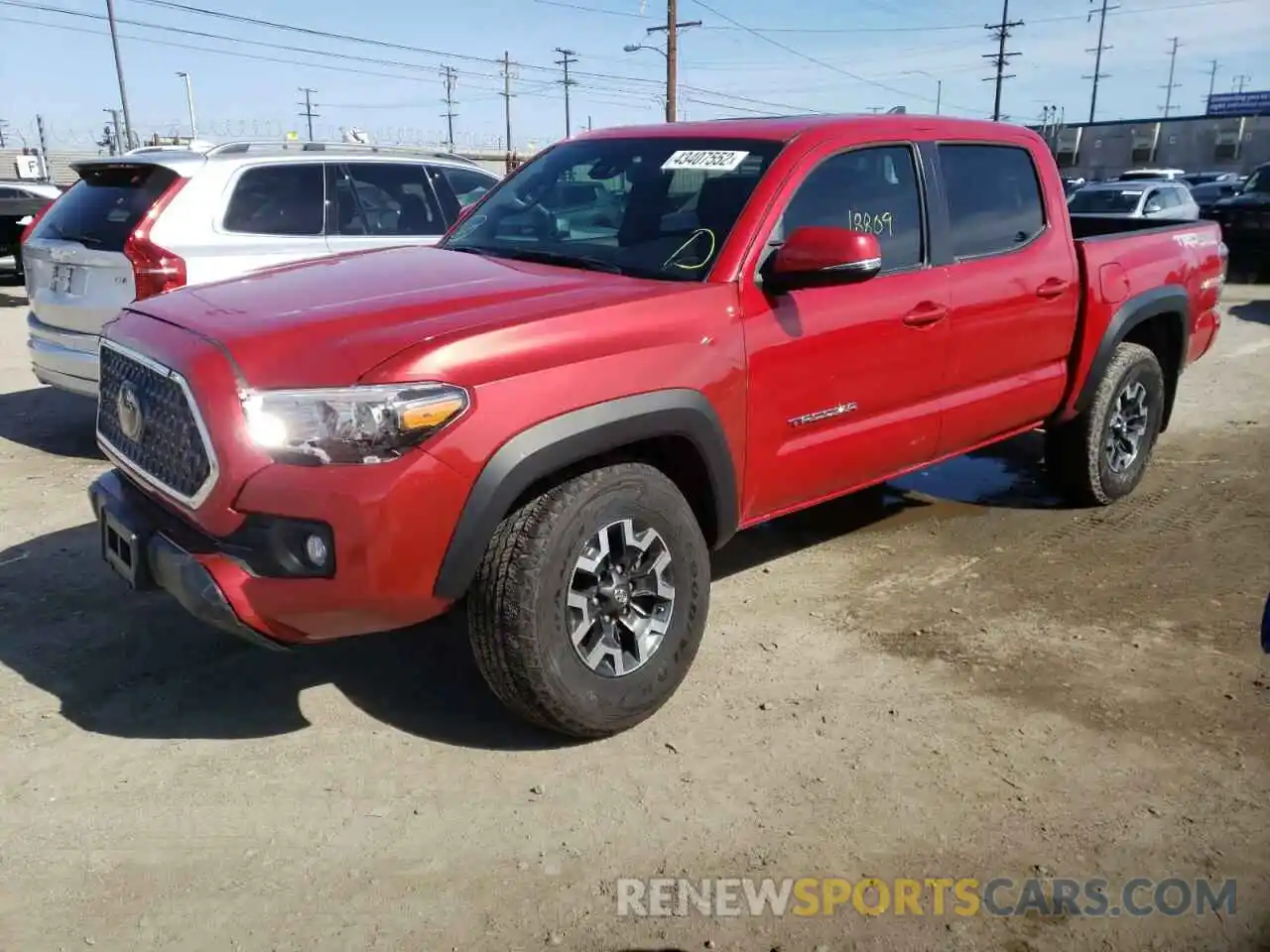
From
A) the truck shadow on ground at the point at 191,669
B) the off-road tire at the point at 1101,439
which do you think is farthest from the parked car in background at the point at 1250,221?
the truck shadow on ground at the point at 191,669

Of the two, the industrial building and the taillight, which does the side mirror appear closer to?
the taillight

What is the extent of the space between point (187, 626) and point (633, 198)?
2.40 m

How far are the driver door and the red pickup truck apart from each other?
0.5 inches

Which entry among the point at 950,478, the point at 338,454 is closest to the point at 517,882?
the point at 338,454

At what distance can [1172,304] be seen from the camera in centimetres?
544

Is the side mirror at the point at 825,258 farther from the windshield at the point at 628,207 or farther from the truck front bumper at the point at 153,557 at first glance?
the truck front bumper at the point at 153,557

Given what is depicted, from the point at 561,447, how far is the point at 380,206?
4668mm

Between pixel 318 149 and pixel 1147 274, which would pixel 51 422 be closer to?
pixel 318 149

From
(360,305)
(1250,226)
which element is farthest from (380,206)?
(1250,226)

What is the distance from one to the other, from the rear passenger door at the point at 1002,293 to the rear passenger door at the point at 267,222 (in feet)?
12.6

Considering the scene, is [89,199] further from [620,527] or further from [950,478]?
[950,478]

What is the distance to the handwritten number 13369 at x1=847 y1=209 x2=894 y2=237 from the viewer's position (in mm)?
3896

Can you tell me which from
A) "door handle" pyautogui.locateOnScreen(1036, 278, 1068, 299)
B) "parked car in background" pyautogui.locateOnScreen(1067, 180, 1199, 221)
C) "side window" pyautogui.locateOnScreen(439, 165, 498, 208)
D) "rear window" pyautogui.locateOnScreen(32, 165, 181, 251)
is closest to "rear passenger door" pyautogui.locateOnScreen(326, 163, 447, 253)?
"side window" pyautogui.locateOnScreen(439, 165, 498, 208)

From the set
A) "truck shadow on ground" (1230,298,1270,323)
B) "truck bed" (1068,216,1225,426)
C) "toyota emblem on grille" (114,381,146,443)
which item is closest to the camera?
"toyota emblem on grille" (114,381,146,443)
